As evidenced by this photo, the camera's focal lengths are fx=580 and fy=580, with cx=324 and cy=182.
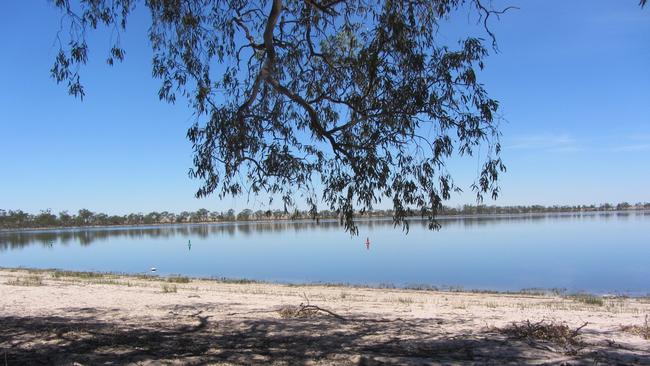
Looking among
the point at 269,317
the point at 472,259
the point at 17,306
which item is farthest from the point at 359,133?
the point at 472,259

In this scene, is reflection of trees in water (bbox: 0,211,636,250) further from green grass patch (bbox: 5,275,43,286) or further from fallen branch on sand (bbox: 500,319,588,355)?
fallen branch on sand (bbox: 500,319,588,355)

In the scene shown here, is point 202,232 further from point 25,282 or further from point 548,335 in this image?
point 548,335

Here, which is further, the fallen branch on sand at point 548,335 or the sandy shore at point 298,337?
the fallen branch on sand at point 548,335

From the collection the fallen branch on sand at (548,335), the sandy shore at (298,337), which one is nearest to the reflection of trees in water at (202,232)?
the sandy shore at (298,337)

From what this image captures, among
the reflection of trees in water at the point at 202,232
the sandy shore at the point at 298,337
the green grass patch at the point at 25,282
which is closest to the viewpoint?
the sandy shore at the point at 298,337

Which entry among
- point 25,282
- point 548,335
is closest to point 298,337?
point 548,335

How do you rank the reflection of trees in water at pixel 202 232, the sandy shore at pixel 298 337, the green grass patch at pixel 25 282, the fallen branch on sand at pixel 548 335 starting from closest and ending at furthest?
the sandy shore at pixel 298 337, the fallen branch on sand at pixel 548 335, the green grass patch at pixel 25 282, the reflection of trees in water at pixel 202 232

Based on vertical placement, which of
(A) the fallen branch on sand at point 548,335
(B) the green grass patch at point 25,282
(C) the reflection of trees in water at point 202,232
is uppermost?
(A) the fallen branch on sand at point 548,335

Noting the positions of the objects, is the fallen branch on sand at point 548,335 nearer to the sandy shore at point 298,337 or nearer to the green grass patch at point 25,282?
the sandy shore at point 298,337

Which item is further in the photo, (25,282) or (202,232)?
(202,232)

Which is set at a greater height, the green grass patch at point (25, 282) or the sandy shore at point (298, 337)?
the sandy shore at point (298, 337)

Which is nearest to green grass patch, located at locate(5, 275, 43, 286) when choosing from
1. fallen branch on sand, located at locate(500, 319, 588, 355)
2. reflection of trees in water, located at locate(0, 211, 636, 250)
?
fallen branch on sand, located at locate(500, 319, 588, 355)

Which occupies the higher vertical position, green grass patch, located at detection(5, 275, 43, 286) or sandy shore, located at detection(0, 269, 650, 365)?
Result: sandy shore, located at detection(0, 269, 650, 365)

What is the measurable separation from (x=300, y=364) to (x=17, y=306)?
5.71 meters
